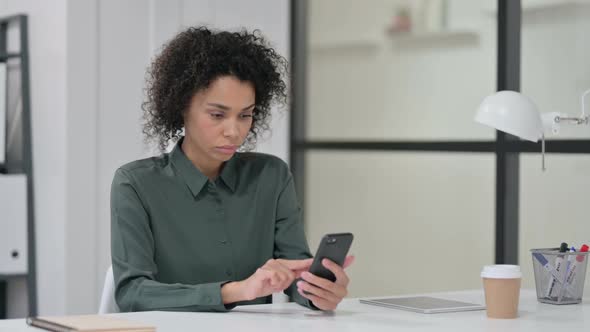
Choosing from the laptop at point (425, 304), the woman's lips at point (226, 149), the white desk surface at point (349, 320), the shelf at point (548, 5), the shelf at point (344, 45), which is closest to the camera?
the white desk surface at point (349, 320)

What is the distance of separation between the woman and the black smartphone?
0.06m

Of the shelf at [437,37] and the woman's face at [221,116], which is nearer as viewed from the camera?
the woman's face at [221,116]

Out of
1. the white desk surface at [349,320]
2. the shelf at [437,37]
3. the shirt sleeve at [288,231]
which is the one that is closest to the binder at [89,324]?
the white desk surface at [349,320]

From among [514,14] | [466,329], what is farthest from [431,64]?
[466,329]

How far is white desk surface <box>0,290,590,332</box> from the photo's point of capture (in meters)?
1.83

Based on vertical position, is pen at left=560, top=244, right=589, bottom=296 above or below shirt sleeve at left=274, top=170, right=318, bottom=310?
below

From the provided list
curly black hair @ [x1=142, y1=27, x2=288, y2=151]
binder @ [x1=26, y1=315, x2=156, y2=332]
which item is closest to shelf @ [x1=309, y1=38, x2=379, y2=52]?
curly black hair @ [x1=142, y1=27, x2=288, y2=151]

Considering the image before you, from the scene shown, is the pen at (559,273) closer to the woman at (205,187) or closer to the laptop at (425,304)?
the laptop at (425,304)

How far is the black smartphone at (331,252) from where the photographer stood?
6.43 feet

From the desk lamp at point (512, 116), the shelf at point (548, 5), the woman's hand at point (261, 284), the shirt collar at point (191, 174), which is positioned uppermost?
the shelf at point (548, 5)

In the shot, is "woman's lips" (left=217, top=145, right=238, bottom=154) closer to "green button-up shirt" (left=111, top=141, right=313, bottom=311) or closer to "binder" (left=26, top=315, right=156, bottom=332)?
"green button-up shirt" (left=111, top=141, right=313, bottom=311)

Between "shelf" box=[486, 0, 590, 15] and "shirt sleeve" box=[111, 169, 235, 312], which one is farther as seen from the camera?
"shelf" box=[486, 0, 590, 15]

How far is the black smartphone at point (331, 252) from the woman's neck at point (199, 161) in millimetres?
503

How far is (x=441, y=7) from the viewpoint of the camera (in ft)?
11.8
